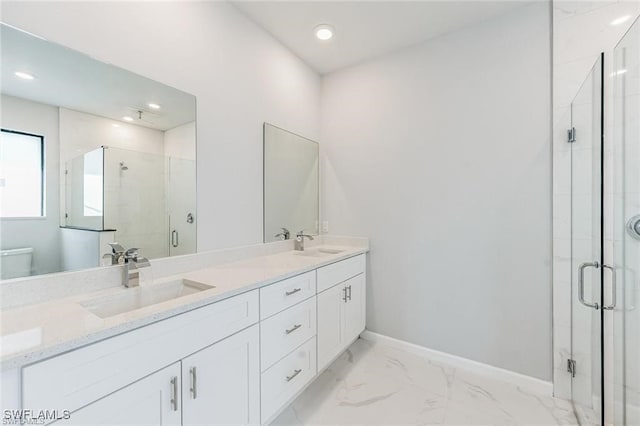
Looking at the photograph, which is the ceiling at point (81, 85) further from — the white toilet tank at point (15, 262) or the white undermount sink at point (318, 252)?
the white undermount sink at point (318, 252)

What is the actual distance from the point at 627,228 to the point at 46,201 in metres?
2.65

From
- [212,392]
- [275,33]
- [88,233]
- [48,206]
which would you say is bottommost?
[212,392]

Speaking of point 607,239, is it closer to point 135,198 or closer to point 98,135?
point 135,198

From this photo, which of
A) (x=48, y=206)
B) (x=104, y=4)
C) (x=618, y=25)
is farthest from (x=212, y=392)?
(x=618, y=25)

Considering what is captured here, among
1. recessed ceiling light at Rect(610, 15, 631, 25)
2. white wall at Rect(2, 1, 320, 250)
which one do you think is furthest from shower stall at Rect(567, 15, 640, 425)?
white wall at Rect(2, 1, 320, 250)

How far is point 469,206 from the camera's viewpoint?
2146 millimetres

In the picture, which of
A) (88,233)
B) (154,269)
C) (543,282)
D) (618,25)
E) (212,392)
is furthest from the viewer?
(543,282)

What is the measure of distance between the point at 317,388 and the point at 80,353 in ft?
5.05

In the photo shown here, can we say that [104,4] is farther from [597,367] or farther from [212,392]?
[597,367]

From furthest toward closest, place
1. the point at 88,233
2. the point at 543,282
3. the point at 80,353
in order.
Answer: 1. the point at 543,282
2. the point at 88,233
3. the point at 80,353

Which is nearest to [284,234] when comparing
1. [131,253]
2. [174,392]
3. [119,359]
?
[131,253]

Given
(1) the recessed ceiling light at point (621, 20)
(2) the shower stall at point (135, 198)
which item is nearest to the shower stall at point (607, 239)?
(1) the recessed ceiling light at point (621, 20)

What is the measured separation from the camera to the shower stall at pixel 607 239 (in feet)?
4.21

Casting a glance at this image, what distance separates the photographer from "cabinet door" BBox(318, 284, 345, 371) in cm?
190
